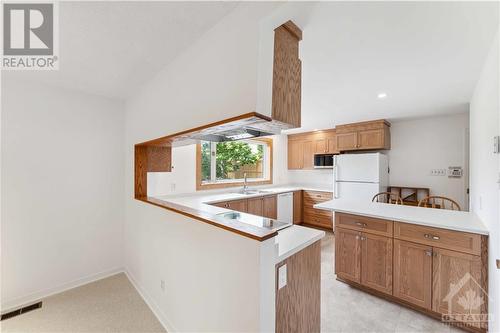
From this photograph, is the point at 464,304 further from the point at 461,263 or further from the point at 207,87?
the point at 207,87

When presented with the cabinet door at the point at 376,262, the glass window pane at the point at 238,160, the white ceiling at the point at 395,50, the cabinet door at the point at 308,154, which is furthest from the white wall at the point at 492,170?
the glass window pane at the point at 238,160

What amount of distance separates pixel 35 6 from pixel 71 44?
360 mm

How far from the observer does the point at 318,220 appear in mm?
4746

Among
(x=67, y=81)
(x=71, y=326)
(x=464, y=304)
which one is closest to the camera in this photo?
(x=464, y=304)

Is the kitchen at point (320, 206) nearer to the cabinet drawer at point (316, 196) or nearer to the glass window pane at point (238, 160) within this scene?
the glass window pane at point (238, 160)

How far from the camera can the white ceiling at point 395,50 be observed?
48.3 inches

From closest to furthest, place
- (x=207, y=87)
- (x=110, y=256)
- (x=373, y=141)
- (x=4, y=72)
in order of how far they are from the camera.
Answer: (x=207, y=87) → (x=4, y=72) → (x=110, y=256) → (x=373, y=141)

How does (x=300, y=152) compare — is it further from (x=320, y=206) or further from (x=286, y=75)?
(x=286, y=75)

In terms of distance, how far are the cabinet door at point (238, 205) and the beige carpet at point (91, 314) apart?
5.37ft

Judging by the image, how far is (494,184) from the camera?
4.76 feet

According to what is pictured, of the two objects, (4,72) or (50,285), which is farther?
(50,285)

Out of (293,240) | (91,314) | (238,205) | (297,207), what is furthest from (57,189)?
(297,207)

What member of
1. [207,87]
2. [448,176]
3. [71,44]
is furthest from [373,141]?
[71,44]

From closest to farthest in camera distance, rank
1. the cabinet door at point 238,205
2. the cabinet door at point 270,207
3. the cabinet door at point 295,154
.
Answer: the cabinet door at point 238,205, the cabinet door at point 270,207, the cabinet door at point 295,154
